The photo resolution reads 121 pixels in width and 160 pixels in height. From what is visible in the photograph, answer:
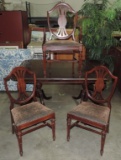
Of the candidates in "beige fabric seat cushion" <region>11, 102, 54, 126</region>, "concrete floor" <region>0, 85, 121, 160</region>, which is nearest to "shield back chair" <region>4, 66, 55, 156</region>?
"beige fabric seat cushion" <region>11, 102, 54, 126</region>

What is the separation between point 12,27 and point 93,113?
331cm

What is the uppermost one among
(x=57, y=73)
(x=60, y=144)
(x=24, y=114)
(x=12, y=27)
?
(x=12, y=27)

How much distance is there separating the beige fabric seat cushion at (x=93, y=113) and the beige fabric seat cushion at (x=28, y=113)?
31 cm

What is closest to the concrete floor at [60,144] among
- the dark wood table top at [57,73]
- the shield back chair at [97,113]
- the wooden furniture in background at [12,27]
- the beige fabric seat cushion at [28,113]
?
the shield back chair at [97,113]

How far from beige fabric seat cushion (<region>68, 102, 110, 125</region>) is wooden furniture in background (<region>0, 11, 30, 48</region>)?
9.72ft

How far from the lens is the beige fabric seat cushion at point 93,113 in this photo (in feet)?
6.28

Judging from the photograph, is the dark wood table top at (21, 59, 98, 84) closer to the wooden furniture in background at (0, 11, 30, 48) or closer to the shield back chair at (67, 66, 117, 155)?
the shield back chair at (67, 66, 117, 155)

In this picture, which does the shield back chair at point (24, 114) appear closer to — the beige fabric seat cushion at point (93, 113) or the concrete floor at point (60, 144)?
the concrete floor at point (60, 144)

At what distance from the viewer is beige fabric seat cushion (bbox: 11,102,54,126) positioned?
1911mm

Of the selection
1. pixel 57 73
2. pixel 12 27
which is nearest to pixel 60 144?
pixel 57 73

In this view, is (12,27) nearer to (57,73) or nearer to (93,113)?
(57,73)

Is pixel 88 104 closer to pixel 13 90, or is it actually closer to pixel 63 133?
pixel 63 133

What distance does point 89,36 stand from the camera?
2.93m

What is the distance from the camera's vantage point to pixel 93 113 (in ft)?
6.57
